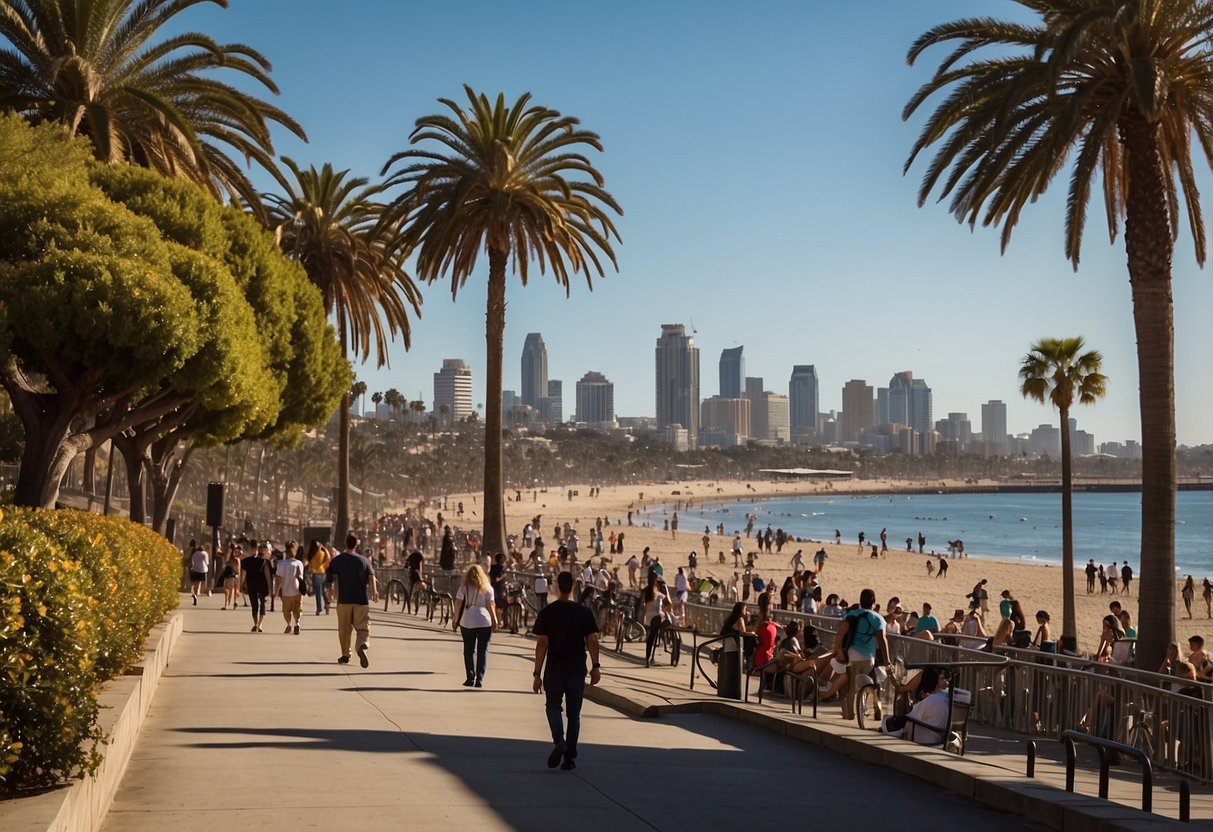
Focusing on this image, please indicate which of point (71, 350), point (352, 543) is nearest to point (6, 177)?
point (71, 350)

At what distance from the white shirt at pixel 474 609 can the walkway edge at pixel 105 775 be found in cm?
338

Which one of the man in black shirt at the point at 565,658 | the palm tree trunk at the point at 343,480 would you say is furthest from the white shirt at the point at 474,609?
the palm tree trunk at the point at 343,480

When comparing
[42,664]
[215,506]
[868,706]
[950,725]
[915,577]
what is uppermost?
[42,664]

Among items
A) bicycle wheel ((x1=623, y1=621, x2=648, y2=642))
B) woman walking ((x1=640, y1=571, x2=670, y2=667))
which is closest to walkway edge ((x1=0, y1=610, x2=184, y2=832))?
woman walking ((x1=640, y1=571, x2=670, y2=667))

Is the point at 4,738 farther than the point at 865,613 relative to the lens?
No

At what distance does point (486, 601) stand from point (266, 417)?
15828 millimetres

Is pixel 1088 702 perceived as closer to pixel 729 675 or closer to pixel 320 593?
pixel 729 675

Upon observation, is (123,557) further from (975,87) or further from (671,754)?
(975,87)

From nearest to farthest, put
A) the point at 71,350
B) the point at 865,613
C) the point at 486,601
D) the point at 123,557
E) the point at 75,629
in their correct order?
the point at 75,629 → the point at 123,557 → the point at 865,613 → the point at 486,601 → the point at 71,350

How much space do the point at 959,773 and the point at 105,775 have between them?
5.84m

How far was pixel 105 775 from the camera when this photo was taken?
7023 millimetres

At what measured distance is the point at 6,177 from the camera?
72.3ft

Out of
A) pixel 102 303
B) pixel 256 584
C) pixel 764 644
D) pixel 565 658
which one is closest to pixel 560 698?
pixel 565 658

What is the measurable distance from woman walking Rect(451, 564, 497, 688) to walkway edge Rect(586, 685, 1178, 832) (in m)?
1.96
